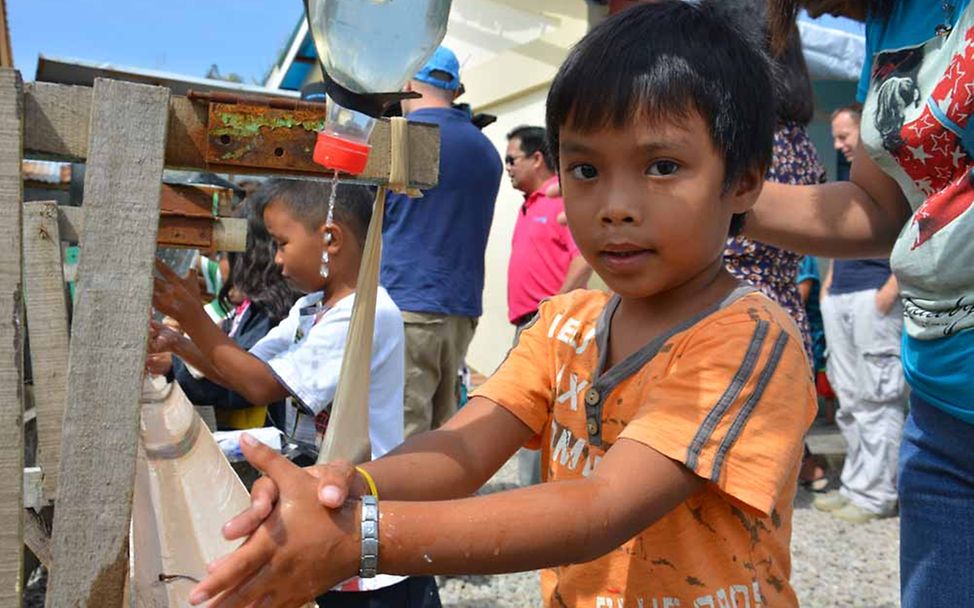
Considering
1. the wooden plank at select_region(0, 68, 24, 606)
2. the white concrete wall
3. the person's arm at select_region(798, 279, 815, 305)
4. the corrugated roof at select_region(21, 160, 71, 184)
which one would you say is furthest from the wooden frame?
the white concrete wall

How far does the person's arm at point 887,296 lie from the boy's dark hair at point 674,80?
3784mm

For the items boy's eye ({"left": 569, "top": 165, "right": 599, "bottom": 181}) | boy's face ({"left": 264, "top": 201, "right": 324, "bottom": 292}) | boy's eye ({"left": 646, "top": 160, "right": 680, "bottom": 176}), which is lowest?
boy's face ({"left": 264, "top": 201, "right": 324, "bottom": 292})

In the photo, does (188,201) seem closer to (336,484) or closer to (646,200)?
(646,200)

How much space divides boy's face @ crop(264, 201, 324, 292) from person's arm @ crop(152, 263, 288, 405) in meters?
0.39

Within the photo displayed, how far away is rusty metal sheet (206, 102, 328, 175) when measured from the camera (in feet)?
4.08

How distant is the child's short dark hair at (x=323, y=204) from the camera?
2680mm

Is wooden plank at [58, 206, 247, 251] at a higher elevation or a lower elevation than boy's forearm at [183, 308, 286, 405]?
higher

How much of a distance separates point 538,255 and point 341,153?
3900 mm

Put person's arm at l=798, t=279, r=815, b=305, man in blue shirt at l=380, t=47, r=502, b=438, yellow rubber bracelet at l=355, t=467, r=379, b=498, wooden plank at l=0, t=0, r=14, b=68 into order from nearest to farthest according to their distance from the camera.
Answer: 1. yellow rubber bracelet at l=355, t=467, r=379, b=498
2. man in blue shirt at l=380, t=47, r=502, b=438
3. wooden plank at l=0, t=0, r=14, b=68
4. person's arm at l=798, t=279, r=815, b=305

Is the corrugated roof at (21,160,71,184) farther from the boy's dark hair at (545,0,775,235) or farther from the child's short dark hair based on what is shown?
the boy's dark hair at (545,0,775,235)

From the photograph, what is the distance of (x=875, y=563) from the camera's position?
4.25 metres

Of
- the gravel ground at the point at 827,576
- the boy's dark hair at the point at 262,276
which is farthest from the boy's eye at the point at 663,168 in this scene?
the gravel ground at the point at 827,576

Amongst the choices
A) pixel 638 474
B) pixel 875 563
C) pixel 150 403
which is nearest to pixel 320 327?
pixel 150 403

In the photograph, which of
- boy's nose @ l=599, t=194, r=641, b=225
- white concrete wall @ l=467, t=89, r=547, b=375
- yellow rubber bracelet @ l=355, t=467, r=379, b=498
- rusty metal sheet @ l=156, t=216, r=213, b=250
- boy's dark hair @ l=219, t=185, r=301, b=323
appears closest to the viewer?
yellow rubber bracelet @ l=355, t=467, r=379, b=498
